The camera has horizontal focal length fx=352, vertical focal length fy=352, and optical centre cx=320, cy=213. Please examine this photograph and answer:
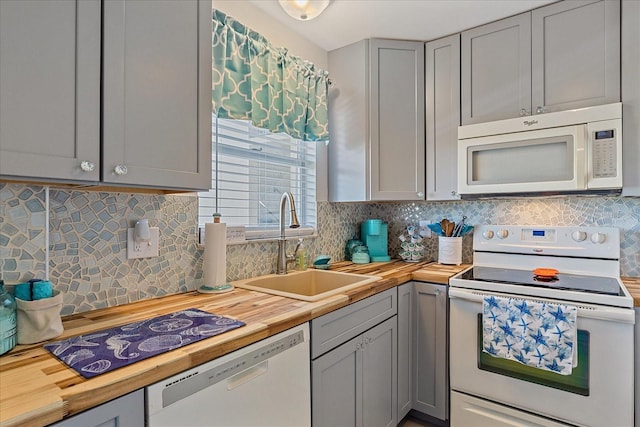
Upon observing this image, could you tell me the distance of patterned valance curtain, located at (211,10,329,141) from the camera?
168 centimetres

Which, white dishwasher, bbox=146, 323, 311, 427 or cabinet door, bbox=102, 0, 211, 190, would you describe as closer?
white dishwasher, bbox=146, 323, 311, 427

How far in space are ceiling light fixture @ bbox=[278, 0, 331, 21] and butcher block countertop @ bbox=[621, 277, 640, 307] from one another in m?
1.89

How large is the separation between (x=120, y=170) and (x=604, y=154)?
2.11m

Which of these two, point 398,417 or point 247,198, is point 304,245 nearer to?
point 247,198

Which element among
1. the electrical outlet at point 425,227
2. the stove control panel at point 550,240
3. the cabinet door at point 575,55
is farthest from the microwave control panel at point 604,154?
the electrical outlet at point 425,227

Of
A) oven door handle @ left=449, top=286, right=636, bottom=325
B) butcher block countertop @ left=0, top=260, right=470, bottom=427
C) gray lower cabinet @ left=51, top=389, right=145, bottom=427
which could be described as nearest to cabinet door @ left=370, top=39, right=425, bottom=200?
butcher block countertop @ left=0, top=260, right=470, bottom=427

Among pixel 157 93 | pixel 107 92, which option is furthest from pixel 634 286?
pixel 107 92

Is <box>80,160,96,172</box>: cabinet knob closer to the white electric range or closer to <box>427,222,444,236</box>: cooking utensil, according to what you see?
the white electric range

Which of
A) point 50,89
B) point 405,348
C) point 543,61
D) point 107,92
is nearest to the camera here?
point 50,89

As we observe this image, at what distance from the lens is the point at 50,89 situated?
0.92 m

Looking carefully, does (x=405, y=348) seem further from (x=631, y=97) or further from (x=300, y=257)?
(x=631, y=97)

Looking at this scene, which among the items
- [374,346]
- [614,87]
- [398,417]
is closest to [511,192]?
[614,87]

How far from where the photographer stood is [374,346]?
174 cm

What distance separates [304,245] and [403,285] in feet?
2.18
